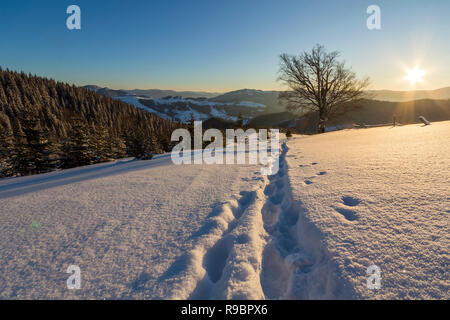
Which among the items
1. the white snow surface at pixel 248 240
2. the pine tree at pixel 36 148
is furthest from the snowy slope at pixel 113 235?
the pine tree at pixel 36 148

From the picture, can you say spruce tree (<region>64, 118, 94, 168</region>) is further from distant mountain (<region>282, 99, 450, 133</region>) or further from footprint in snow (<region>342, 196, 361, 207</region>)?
distant mountain (<region>282, 99, 450, 133</region>)

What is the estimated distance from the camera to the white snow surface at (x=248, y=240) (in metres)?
1.64

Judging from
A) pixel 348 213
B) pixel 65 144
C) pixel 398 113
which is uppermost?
pixel 398 113

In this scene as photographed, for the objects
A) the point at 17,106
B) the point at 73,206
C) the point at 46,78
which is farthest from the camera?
the point at 46,78

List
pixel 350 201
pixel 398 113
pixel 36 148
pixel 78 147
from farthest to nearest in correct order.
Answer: pixel 398 113, pixel 78 147, pixel 36 148, pixel 350 201

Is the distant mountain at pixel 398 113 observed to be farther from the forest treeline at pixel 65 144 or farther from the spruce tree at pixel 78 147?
the spruce tree at pixel 78 147

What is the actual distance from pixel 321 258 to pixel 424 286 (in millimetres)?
778

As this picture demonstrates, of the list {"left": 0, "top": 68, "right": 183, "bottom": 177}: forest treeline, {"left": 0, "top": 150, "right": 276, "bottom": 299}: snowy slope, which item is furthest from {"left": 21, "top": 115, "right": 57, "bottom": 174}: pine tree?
{"left": 0, "top": 150, "right": 276, "bottom": 299}: snowy slope

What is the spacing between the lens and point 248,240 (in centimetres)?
244

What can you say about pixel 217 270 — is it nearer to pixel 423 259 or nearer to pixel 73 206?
pixel 423 259

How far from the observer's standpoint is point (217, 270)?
212 centimetres

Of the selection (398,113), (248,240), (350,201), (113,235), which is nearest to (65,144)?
(113,235)

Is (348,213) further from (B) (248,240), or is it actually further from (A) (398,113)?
(A) (398,113)
